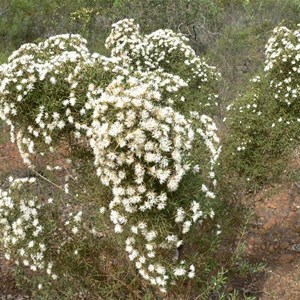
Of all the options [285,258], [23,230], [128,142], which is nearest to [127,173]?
[128,142]

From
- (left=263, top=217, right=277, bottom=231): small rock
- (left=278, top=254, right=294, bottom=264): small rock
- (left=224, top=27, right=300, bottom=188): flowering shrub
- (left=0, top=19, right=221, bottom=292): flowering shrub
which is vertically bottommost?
(left=263, top=217, right=277, bottom=231): small rock

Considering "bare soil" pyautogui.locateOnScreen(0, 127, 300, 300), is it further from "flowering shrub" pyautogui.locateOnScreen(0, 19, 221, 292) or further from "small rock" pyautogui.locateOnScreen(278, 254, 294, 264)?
"flowering shrub" pyautogui.locateOnScreen(0, 19, 221, 292)

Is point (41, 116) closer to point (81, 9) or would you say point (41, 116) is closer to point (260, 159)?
point (260, 159)

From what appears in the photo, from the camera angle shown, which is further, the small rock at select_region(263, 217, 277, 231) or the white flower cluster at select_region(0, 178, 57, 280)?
the small rock at select_region(263, 217, 277, 231)

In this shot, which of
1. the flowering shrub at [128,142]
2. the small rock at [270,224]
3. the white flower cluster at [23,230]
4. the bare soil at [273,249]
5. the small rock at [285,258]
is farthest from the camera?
the small rock at [270,224]

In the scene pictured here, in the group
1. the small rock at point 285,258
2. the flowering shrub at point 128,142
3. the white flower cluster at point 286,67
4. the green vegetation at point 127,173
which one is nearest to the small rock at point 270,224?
the small rock at point 285,258

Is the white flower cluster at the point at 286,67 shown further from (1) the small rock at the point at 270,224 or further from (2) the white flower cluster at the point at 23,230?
(2) the white flower cluster at the point at 23,230

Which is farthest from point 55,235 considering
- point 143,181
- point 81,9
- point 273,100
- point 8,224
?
point 81,9

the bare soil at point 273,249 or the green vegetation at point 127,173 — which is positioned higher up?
the green vegetation at point 127,173

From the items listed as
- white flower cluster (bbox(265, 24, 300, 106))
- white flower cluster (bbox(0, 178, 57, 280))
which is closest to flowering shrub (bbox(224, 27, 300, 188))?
white flower cluster (bbox(265, 24, 300, 106))
